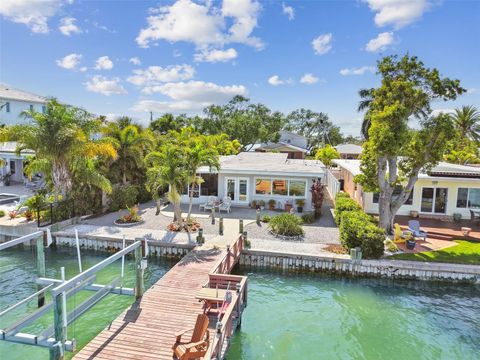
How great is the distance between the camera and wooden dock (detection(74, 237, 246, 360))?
26.3ft

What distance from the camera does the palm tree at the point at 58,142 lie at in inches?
744

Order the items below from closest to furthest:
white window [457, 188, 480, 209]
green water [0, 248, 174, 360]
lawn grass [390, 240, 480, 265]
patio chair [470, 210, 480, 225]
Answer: green water [0, 248, 174, 360] → lawn grass [390, 240, 480, 265] → patio chair [470, 210, 480, 225] → white window [457, 188, 480, 209]

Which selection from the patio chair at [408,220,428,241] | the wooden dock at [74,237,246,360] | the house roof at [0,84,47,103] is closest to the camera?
the wooden dock at [74,237,246,360]

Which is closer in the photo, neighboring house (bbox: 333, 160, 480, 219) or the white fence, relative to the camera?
neighboring house (bbox: 333, 160, 480, 219)

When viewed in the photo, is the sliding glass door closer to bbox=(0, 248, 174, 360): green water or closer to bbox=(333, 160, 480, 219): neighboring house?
bbox=(333, 160, 480, 219): neighboring house

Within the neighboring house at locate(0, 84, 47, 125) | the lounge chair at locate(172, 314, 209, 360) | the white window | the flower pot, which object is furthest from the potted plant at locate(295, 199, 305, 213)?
the neighboring house at locate(0, 84, 47, 125)

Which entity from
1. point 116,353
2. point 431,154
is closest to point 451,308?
point 431,154

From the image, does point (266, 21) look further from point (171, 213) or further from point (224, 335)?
point (224, 335)

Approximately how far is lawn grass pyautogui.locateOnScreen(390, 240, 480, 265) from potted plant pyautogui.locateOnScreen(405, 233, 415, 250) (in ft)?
1.99

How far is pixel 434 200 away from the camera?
22875 millimetres

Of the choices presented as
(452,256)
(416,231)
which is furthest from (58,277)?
(452,256)

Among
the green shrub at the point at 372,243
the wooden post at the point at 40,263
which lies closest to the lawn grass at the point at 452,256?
the green shrub at the point at 372,243

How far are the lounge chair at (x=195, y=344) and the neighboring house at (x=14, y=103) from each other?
40.6 meters

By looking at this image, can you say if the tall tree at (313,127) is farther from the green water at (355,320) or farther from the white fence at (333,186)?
the green water at (355,320)
